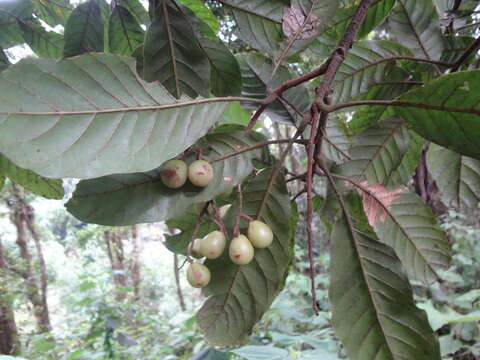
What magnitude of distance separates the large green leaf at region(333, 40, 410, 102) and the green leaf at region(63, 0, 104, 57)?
0.75 m

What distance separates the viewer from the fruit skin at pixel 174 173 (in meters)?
0.65

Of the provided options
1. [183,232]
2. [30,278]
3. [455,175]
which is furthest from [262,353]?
[30,278]

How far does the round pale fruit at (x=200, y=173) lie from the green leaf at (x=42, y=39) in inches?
34.3

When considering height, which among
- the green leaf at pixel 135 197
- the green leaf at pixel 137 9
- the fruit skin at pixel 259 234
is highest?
the green leaf at pixel 137 9

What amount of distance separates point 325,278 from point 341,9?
12.9ft

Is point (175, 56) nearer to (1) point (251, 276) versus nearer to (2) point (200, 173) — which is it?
(2) point (200, 173)

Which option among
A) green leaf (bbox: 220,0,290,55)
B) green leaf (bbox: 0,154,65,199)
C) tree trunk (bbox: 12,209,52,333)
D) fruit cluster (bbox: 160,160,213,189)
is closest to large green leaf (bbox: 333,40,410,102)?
green leaf (bbox: 220,0,290,55)

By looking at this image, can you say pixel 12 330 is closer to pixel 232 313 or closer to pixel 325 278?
pixel 325 278

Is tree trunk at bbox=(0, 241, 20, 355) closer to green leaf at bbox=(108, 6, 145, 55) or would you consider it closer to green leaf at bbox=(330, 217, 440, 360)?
green leaf at bbox=(108, 6, 145, 55)

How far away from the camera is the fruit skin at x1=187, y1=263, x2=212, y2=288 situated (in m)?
0.71

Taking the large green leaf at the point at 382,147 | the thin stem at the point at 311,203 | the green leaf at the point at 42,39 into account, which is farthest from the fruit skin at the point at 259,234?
the green leaf at the point at 42,39

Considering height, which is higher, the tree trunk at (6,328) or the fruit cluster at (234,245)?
the fruit cluster at (234,245)

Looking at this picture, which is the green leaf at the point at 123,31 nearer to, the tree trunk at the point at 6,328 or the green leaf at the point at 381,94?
the green leaf at the point at 381,94

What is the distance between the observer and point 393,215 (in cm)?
81
